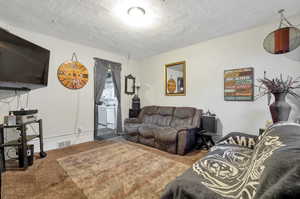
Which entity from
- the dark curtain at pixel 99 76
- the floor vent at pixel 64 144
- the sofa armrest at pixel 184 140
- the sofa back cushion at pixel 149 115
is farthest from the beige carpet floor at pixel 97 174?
the dark curtain at pixel 99 76

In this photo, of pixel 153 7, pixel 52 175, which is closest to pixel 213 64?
pixel 153 7

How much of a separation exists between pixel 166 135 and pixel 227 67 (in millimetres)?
1980

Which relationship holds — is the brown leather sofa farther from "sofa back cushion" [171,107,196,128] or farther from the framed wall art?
the framed wall art

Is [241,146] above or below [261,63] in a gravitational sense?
below

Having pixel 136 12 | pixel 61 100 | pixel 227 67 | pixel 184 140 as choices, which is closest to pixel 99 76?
pixel 61 100

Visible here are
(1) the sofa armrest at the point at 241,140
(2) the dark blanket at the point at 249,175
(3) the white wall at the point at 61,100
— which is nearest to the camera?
(2) the dark blanket at the point at 249,175

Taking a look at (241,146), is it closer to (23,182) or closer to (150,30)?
(150,30)

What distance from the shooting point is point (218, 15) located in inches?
85.3

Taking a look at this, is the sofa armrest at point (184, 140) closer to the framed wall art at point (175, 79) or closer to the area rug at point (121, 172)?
the area rug at point (121, 172)

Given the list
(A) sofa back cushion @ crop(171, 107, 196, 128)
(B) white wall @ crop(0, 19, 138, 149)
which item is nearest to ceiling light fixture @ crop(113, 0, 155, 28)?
(B) white wall @ crop(0, 19, 138, 149)

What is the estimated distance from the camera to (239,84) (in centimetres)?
267

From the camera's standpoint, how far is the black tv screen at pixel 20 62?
71.0 inches

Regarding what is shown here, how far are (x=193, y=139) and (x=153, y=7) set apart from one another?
2519mm

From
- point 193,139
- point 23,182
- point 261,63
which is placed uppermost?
point 261,63
